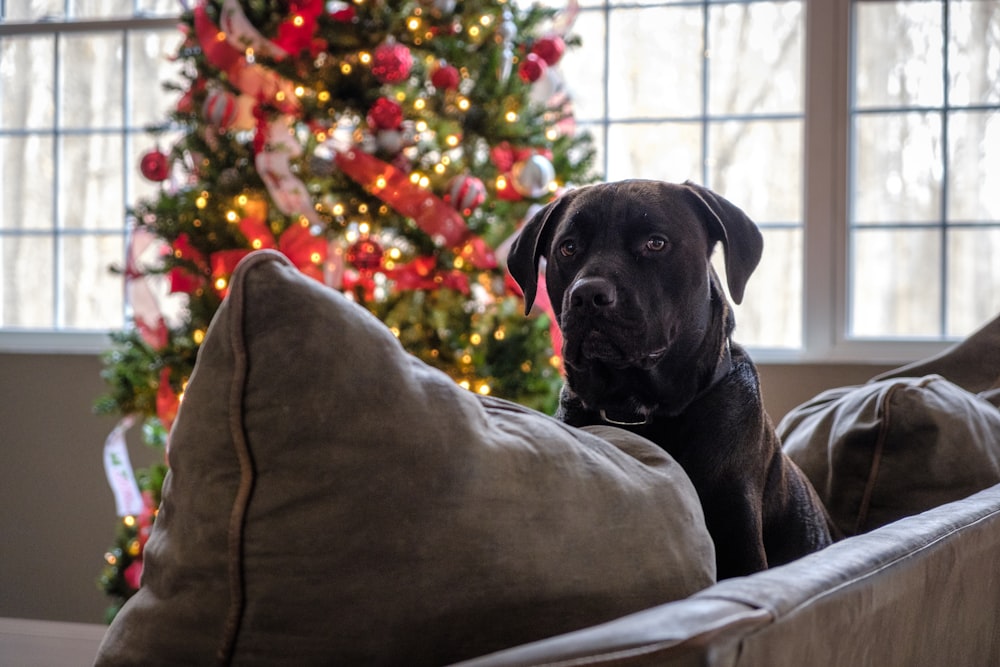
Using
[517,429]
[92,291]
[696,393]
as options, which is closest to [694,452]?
[696,393]

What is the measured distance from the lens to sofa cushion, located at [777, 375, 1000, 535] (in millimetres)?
1692

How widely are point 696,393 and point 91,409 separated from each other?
3395 mm

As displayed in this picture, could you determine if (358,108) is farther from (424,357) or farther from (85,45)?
(85,45)

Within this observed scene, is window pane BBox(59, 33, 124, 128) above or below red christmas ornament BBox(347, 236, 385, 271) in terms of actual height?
above

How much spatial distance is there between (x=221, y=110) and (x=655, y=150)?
175 cm

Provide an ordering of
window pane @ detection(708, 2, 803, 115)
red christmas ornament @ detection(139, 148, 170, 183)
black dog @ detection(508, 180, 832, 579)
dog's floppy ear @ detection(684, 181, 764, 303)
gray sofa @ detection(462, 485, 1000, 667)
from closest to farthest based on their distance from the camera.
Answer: gray sofa @ detection(462, 485, 1000, 667) → black dog @ detection(508, 180, 832, 579) → dog's floppy ear @ detection(684, 181, 764, 303) → red christmas ornament @ detection(139, 148, 170, 183) → window pane @ detection(708, 2, 803, 115)

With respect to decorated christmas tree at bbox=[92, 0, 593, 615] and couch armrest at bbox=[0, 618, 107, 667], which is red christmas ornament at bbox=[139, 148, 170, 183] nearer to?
decorated christmas tree at bbox=[92, 0, 593, 615]

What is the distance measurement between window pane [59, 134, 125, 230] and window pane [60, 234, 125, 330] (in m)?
0.07

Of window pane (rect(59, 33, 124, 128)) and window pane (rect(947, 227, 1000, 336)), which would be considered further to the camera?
window pane (rect(59, 33, 124, 128))

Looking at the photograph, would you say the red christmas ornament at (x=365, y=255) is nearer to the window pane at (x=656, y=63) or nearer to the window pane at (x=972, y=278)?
the window pane at (x=656, y=63)

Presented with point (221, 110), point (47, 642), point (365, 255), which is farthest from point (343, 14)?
point (47, 642)

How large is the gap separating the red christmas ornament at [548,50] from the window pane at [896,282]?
142 centimetres

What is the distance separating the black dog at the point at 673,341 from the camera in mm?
1448

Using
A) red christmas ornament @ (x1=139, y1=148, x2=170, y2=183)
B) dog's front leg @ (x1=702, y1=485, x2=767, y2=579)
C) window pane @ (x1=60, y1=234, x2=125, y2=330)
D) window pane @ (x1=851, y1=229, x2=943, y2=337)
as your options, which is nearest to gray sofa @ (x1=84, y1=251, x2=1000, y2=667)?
dog's front leg @ (x1=702, y1=485, x2=767, y2=579)
